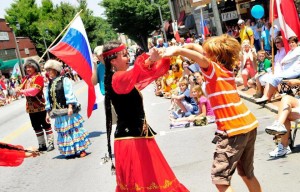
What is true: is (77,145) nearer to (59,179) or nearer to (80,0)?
(59,179)

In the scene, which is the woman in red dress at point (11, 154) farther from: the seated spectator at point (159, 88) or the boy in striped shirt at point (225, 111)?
the seated spectator at point (159, 88)

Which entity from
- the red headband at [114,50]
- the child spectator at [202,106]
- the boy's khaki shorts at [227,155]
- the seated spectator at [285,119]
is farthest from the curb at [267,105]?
the red headband at [114,50]

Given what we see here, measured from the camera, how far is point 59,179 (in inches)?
326

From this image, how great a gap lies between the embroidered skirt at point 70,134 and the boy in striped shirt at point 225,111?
219 inches

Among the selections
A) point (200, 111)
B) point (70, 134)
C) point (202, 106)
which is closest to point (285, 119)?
point (70, 134)

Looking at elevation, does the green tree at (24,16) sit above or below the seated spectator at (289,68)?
above

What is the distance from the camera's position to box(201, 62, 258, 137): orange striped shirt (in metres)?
4.46

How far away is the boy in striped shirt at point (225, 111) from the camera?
175 inches

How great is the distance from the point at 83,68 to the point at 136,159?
5.54 m

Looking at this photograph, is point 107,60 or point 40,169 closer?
Answer: point 107,60

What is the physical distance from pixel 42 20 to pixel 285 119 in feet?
267

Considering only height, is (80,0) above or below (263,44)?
above

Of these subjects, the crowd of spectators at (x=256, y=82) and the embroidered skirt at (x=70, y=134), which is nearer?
the crowd of spectators at (x=256, y=82)

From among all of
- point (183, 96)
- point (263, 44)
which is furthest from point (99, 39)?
point (183, 96)
